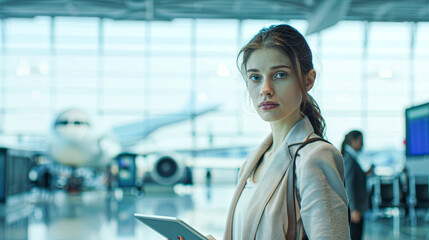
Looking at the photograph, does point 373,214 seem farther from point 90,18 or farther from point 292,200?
point 90,18

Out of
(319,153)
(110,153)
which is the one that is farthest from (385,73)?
(319,153)

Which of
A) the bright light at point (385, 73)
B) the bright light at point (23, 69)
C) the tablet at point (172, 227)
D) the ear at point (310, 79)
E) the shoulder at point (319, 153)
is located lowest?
the tablet at point (172, 227)

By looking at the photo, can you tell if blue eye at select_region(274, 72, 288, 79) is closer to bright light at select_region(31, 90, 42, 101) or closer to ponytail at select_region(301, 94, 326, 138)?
ponytail at select_region(301, 94, 326, 138)

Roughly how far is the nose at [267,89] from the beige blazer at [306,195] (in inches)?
4.2

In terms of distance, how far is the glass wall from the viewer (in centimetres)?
1616

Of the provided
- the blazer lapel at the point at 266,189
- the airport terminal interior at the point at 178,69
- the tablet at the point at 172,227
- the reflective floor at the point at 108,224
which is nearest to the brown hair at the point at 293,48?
the blazer lapel at the point at 266,189

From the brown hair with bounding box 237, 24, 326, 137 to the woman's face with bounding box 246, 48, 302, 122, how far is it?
0.5 inches

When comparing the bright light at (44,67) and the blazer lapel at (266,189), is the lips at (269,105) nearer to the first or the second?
the blazer lapel at (266,189)

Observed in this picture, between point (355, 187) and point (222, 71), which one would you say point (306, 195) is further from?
point (222, 71)

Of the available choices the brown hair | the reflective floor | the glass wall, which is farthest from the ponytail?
the glass wall

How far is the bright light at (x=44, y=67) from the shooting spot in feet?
50.8

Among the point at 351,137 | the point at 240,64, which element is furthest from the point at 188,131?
the point at 240,64

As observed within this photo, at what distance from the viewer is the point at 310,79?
1.08m

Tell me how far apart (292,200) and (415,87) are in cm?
1716
